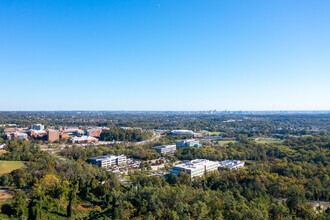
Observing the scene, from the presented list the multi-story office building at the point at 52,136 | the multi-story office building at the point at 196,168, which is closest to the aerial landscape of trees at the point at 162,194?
the multi-story office building at the point at 196,168

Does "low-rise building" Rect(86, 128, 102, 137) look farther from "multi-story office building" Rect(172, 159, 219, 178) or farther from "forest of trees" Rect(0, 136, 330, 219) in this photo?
"multi-story office building" Rect(172, 159, 219, 178)

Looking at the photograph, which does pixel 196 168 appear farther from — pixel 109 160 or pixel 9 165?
pixel 9 165

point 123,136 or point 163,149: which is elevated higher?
point 123,136

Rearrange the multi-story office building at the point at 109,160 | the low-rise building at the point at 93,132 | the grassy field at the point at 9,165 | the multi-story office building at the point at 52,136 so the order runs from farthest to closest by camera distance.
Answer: the low-rise building at the point at 93,132, the multi-story office building at the point at 52,136, the multi-story office building at the point at 109,160, the grassy field at the point at 9,165

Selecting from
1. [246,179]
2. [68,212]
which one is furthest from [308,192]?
[68,212]

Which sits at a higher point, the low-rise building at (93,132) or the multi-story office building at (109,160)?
the low-rise building at (93,132)

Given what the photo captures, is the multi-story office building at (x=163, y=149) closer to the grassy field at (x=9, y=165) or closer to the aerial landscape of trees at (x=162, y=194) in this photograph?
the aerial landscape of trees at (x=162, y=194)

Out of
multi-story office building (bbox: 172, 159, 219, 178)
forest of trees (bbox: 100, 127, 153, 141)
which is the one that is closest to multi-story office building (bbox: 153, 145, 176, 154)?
multi-story office building (bbox: 172, 159, 219, 178)

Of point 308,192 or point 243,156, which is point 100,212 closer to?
point 308,192

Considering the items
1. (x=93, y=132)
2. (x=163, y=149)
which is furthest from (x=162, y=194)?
(x=93, y=132)
